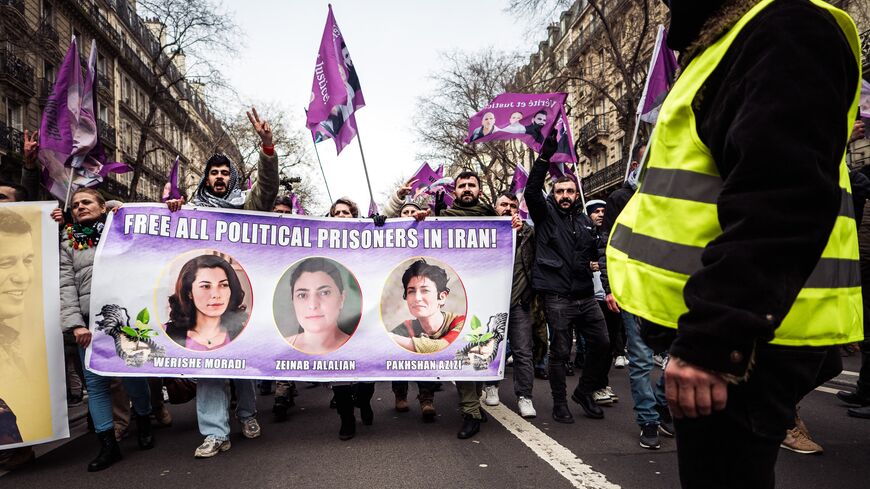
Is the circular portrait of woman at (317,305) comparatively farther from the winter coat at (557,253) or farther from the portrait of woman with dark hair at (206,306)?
the winter coat at (557,253)

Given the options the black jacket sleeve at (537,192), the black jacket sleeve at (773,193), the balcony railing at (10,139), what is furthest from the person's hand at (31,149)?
the balcony railing at (10,139)

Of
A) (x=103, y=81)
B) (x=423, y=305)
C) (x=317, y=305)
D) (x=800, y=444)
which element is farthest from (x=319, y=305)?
(x=103, y=81)

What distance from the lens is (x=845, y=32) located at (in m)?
1.34

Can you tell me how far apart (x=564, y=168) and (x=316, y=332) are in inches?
166

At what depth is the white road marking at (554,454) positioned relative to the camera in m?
3.35

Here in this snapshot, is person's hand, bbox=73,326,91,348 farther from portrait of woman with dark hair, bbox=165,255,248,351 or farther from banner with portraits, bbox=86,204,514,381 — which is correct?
portrait of woman with dark hair, bbox=165,255,248,351

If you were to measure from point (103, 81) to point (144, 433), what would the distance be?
37.3 m

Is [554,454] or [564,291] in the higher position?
[564,291]

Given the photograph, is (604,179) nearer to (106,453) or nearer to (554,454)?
(554,454)

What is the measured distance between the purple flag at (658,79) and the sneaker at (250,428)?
4.53 metres

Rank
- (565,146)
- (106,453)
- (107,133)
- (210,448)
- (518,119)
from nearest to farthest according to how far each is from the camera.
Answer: (106,453) < (210,448) < (565,146) < (518,119) < (107,133)

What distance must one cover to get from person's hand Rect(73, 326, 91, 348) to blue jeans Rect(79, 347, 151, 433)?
0.52 feet

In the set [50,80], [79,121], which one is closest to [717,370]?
[79,121]

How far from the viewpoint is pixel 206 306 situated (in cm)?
466
